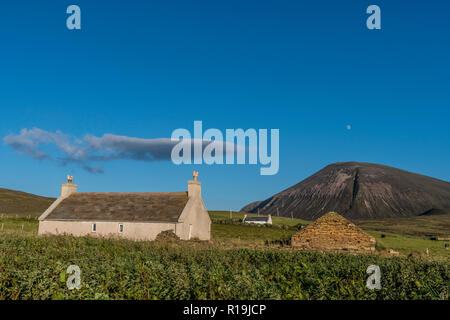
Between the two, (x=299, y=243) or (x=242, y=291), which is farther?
(x=299, y=243)

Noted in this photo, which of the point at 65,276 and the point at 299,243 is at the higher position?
the point at 65,276

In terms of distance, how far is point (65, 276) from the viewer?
1090cm

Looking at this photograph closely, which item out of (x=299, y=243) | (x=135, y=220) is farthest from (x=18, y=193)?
(x=299, y=243)

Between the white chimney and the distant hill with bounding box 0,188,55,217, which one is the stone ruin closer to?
the white chimney

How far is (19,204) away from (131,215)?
104 metres

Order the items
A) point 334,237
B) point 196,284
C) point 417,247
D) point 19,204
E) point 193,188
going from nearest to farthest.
Answer: 1. point 196,284
2. point 334,237
3. point 193,188
4. point 417,247
5. point 19,204

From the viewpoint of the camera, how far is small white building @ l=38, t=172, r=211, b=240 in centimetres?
3869

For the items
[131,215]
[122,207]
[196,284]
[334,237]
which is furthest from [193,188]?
[196,284]

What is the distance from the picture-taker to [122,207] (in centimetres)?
4216

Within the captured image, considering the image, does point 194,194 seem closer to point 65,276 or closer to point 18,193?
point 65,276

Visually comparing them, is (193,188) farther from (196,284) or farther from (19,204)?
(19,204)

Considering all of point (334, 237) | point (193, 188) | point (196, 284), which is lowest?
point (334, 237)

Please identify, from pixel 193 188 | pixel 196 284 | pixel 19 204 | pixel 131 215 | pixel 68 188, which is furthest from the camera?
pixel 19 204
